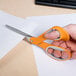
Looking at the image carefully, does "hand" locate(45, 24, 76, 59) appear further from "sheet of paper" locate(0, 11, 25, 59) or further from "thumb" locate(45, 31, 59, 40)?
"sheet of paper" locate(0, 11, 25, 59)

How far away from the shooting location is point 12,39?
0.48m

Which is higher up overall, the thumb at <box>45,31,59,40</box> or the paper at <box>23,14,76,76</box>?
the thumb at <box>45,31,59,40</box>

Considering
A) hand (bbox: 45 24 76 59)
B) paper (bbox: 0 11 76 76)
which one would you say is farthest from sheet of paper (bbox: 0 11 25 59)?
hand (bbox: 45 24 76 59)

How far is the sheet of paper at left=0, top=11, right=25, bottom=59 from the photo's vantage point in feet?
1.48

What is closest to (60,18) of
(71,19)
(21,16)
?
(71,19)

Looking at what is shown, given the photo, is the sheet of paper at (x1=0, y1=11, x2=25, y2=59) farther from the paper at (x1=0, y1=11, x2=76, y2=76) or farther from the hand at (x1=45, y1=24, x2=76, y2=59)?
the hand at (x1=45, y1=24, x2=76, y2=59)

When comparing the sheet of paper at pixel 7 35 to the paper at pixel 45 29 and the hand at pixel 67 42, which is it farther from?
the hand at pixel 67 42

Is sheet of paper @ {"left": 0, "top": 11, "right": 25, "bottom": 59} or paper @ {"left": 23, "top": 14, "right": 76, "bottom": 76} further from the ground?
sheet of paper @ {"left": 0, "top": 11, "right": 25, "bottom": 59}

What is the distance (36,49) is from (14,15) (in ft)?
0.56

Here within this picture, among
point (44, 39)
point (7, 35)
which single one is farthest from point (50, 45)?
point (7, 35)

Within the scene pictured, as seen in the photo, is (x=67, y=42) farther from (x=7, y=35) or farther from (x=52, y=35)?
(x=7, y=35)

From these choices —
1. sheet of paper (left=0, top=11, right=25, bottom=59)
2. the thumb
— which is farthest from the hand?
sheet of paper (left=0, top=11, right=25, bottom=59)

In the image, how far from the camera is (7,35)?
487mm

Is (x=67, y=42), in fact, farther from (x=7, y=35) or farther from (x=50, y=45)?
(x=7, y=35)
